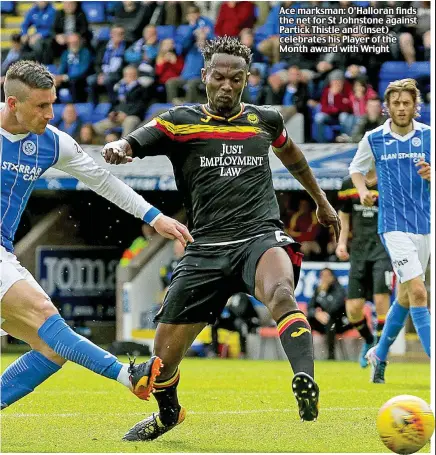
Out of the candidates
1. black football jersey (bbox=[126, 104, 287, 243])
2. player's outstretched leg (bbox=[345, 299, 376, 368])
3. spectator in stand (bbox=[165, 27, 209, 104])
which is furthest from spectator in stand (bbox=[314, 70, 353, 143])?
black football jersey (bbox=[126, 104, 287, 243])

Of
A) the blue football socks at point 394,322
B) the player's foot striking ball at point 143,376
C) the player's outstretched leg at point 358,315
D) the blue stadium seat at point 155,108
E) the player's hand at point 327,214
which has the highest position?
the blue stadium seat at point 155,108

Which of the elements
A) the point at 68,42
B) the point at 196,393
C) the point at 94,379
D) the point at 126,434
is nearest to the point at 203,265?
the point at 126,434

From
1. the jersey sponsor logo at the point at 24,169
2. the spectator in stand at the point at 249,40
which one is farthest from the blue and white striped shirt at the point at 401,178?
the spectator in stand at the point at 249,40

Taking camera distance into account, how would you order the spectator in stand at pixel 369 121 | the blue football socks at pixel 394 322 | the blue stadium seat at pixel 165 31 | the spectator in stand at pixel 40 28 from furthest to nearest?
the spectator in stand at pixel 40 28 < the blue stadium seat at pixel 165 31 < the spectator in stand at pixel 369 121 < the blue football socks at pixel 394 322

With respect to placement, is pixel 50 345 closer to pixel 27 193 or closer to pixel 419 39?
pixel 27 193

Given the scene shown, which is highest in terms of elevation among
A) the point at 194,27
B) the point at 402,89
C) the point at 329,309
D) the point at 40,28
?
the point at 40,28

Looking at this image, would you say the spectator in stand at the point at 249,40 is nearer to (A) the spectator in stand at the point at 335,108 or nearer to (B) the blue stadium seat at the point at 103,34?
(A) the spectator in stand at the point at 335,108

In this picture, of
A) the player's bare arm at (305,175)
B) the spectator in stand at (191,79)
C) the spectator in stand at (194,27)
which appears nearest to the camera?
the player's bare arm at (305,175)

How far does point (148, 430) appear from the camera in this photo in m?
6.66

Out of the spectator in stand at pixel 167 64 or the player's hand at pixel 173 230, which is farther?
the spectator in stand at pixel 167 64

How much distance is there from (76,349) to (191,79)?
481 inches

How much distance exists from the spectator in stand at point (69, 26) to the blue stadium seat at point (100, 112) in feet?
4.70

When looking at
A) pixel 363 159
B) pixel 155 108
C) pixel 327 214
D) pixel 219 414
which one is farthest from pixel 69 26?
pixel 327 214

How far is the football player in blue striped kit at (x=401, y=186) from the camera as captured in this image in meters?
9.50
